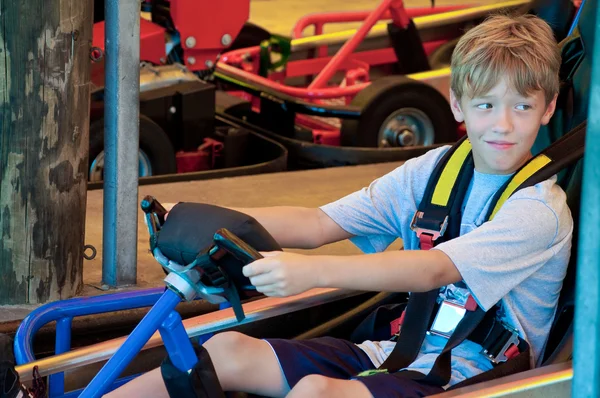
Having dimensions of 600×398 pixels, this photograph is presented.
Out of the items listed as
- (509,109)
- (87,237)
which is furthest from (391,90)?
(509,109)

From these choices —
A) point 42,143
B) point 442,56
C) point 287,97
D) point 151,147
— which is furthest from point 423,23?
point 42,143

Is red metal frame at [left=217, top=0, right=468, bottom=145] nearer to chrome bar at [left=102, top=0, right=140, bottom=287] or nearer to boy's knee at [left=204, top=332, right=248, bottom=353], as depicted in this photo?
chrome bar at [left=102, top=0, right=140, bottom=287]

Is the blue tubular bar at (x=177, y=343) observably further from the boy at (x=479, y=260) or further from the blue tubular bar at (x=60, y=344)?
the blue tubular bar at (x=60, y=344)

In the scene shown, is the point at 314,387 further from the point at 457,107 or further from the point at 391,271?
the point at 457,107

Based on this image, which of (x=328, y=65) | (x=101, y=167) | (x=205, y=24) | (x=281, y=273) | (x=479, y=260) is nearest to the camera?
(x=281, y=273)

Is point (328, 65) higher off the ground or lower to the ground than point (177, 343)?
higher

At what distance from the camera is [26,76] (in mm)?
2096

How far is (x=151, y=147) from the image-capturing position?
11.6ft

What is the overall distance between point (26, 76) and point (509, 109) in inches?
40.5

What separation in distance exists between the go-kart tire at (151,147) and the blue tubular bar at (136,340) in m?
2.07

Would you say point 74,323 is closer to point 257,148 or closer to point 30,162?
point 30,162

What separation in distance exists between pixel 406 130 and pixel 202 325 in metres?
2.55

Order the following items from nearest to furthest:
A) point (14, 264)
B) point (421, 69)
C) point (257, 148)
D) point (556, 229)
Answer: point (556, 229)
point (14, 264)
point (257, 148)
point (421, 69)

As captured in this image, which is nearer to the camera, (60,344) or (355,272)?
(355,272)
